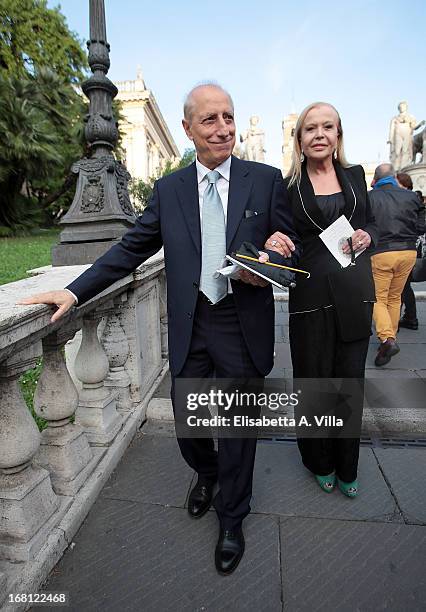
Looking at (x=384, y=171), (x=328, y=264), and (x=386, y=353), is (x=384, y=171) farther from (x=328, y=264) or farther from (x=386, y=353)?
(x=328, y=264)

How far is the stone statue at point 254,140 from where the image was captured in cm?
2102

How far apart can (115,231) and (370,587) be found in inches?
123

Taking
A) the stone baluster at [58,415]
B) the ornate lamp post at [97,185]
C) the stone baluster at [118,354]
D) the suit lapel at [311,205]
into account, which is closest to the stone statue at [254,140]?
the ornate lamp post at [97,185]

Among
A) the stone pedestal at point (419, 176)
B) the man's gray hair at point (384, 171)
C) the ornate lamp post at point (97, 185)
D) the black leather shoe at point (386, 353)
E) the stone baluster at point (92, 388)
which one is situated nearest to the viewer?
the stone baluster at point (92, 388)

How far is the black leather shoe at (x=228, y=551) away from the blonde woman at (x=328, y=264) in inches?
27.4

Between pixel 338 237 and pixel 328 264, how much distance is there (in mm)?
140

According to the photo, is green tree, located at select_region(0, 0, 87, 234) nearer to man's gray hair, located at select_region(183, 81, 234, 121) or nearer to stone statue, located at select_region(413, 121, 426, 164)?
man's gray hair, located at select_region(183, 81, 234, 121)

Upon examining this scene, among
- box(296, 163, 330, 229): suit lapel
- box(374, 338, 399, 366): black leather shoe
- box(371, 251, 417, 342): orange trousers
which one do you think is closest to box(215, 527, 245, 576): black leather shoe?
box(296, 163, 330, 229): suit lapel

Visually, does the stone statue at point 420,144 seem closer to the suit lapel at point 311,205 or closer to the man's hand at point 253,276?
the suit lapel at point 311,205

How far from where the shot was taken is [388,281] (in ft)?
12.9

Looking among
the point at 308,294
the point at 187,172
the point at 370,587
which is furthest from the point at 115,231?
the point at 370,587

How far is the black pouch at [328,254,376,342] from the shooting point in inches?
74.7

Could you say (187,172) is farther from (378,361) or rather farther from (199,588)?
(378,361)

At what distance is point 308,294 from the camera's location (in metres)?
1.94
